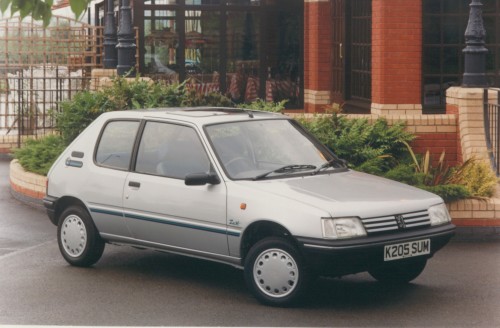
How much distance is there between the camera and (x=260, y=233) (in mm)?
9500

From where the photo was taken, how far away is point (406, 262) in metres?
9.34

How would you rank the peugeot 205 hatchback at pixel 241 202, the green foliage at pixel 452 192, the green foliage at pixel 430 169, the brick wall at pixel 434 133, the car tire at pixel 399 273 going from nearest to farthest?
the peugeot 205 hatchback at pixel 241 202 < the car tire at pixel 399 273 < the green foliage at pixel 452 192 < the green foliage at pixel 430 169 < the brick wall at pixel 434 133

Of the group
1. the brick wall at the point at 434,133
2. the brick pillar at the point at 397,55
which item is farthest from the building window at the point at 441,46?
the brick wall at the point at 434,133

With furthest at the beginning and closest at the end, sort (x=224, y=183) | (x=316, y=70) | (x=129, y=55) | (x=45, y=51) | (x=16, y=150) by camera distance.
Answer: (x=45, y=51)
(x=316, y=70)
(x=129, y=55)
(x=16, y=150)
(x=224, y=183)

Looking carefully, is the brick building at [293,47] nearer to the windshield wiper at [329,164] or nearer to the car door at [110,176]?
the windshield wiper at [329,164]

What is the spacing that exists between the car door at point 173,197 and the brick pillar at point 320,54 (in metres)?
13.9

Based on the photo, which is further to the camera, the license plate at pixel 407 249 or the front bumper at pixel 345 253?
the license plate at pixel 407 249

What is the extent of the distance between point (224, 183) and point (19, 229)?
15.5ft

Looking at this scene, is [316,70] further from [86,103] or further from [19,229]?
[19,229]

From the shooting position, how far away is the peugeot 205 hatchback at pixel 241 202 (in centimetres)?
908

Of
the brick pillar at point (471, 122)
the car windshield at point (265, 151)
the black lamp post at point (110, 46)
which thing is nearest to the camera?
the car windshield at point (265, 151)

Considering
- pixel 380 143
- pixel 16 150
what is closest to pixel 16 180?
pixel 16 150

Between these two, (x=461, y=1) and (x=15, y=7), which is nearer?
(x=15, y=7)

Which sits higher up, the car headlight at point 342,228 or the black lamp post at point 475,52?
the black lamp post at point 475,52
